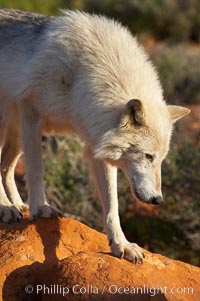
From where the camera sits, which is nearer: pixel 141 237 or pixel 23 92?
pixel 23 92

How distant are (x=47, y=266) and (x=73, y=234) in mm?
544

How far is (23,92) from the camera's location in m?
6.68

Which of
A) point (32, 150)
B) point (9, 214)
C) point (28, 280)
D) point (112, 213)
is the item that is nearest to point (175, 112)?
point (112, 213)

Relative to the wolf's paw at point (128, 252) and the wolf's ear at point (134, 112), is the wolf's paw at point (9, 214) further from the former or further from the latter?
the wolf's ear at point (134, 112)

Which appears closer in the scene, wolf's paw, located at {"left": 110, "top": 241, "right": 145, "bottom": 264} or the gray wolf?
wolf's paw, located at {"left": 110, "top": 241, "right": 145, "bottom": 264}

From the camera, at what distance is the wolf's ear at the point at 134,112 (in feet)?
19.3

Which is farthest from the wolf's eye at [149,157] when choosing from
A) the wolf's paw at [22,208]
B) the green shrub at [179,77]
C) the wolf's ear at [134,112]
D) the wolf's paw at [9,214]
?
the green shrub at [179,77]

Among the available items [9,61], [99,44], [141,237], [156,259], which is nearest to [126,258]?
[156,259]

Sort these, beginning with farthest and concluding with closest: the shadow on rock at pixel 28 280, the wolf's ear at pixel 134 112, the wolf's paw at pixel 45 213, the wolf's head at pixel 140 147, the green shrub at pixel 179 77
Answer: the green shrub at pixel 179 77, the wolf's paw at pixel 45 213, the wolf's head at pixel 140 147, the wolf's ear at pixel 134 112, the shadow on rock at pixel 28 280

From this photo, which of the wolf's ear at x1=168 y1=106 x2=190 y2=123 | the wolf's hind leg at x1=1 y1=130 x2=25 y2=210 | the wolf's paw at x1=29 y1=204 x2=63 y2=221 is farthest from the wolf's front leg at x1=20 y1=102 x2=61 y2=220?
the wolf's ear at x1=168 y1=106 x2=190 y2=123

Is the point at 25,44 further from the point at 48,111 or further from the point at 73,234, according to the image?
the point at 73,234

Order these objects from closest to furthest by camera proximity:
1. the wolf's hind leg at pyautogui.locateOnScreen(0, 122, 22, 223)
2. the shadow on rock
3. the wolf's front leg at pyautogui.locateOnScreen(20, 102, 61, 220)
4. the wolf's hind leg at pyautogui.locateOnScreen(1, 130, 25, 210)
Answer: the shadow on rock, the wolf's hind leg at pyautogui.locateOnScreen(0, 122, 22, 223), the wolf's front leg at pyautogui.locateOnScreen(20, 102, 61, 220), the wolf's hind leg at pyautogui.locateOnScreen(1, 130, 25, 210)

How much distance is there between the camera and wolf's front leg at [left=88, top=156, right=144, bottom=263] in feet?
19.5

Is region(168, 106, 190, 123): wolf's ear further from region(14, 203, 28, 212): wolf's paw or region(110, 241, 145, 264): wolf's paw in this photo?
region(14, 203, 28, 212): wolf's paw
